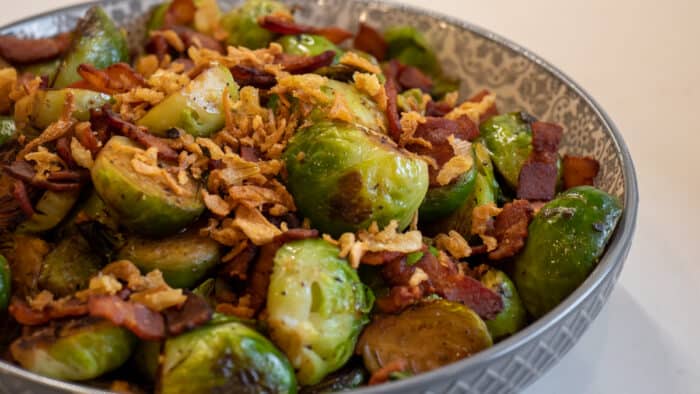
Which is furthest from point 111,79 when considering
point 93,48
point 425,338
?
point 425,338

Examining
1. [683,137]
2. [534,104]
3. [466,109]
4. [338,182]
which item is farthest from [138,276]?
[683,137]

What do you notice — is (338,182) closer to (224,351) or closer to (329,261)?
(329,261)

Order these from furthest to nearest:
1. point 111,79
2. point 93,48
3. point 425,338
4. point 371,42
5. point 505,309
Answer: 1. point 371,42
2. point 93,48
3. point 111,79
4. point 505,309
5. point 425,338

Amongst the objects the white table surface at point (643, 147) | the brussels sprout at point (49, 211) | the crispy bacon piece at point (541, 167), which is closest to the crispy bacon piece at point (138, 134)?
the brussels sprout at point (49, 211)

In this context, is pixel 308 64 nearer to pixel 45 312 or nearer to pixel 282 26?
pixel 282 26

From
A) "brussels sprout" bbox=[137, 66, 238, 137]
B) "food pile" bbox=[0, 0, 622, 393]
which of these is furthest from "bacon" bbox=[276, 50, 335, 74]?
"brussels sprout" bbox=[137, 66, 238, 137]

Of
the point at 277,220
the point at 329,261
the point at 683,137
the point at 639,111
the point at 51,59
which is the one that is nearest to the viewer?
the point at 329,261

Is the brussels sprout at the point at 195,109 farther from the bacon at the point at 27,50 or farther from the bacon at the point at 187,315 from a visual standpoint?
the bacon at the point at 27,50
